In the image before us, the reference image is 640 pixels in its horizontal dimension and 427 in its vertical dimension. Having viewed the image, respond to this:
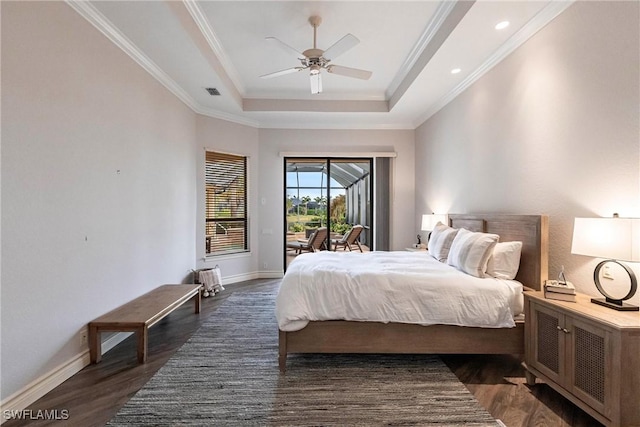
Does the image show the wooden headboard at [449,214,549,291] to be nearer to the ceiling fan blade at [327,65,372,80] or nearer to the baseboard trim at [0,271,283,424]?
the ceiling fan blade at [327,65,372,80]

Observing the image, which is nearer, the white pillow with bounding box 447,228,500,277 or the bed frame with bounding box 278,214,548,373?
the bed frame with bounding box 278,214,548,373

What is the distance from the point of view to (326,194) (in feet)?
19.6

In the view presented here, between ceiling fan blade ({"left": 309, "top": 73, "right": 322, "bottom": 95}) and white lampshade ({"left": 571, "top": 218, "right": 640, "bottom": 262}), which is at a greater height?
ceiling fan blade ({"left": 309, "top": 73, "right": 322, "bottom": 95})

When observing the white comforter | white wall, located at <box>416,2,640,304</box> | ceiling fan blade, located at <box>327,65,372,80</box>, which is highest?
ceiling fan blade, located at <box>327,65,372,80</box>

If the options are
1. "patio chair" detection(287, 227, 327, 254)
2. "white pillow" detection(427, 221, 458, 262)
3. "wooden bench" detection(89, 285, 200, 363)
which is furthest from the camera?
"patio chair" detection(287, 227, 327, 254)

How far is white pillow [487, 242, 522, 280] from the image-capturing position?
2.57 m

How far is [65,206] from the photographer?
7.22 feet

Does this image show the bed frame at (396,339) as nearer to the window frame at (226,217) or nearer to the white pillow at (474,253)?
the white pillow at (474,253)

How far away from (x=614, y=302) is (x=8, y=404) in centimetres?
379

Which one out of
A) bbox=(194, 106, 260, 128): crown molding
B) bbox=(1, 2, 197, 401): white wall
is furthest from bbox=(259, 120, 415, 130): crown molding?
bbox=(1, 2, 197, 401): white wall

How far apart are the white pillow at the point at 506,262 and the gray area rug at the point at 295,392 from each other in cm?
93

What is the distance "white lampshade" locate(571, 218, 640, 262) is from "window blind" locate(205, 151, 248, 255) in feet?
15.3

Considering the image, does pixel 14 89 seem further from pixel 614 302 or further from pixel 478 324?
pixel 614 302

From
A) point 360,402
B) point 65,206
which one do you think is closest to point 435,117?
point 360,402
